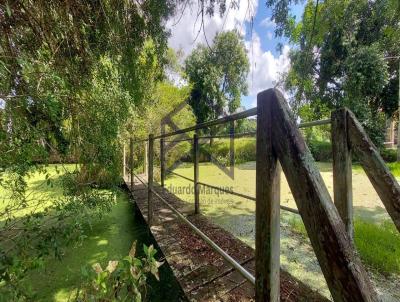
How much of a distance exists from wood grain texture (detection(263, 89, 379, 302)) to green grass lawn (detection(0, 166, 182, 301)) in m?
1.23

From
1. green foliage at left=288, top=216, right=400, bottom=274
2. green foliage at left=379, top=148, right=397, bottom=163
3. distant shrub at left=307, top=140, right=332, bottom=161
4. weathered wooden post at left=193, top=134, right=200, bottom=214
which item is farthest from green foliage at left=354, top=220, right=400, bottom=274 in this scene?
distant shrub at left=307, top=140, right=332, bottom=161

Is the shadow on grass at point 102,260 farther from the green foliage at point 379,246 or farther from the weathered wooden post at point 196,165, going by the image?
the green foliage at point 379,246

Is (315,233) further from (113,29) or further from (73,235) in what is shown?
(113,29)

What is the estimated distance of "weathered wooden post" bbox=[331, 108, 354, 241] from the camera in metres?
0.77

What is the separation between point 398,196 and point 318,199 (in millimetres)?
426

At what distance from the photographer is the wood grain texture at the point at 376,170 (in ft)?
2.15

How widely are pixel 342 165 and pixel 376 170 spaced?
0.10 meters

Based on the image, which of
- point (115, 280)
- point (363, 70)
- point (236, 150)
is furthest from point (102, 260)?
point (363, 70)

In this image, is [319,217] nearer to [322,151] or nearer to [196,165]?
[196,165]

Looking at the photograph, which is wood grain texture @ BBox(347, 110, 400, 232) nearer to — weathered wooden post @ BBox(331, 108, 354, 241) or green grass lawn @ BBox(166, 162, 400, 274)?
Answer: weathered wooden post @ BBox(331, 108, 354, 241)

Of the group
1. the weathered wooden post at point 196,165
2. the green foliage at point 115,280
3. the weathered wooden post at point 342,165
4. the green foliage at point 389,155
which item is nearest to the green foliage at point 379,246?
the weathered wooden post at point 196,165

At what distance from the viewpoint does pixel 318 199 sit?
1.31 ft

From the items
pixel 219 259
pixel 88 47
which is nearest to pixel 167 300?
pixel 219 259

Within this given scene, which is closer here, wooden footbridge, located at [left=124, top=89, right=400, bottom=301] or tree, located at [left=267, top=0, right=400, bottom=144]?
wooden footbridge, located at [left=124, top=89, right=400, bottom=301]
